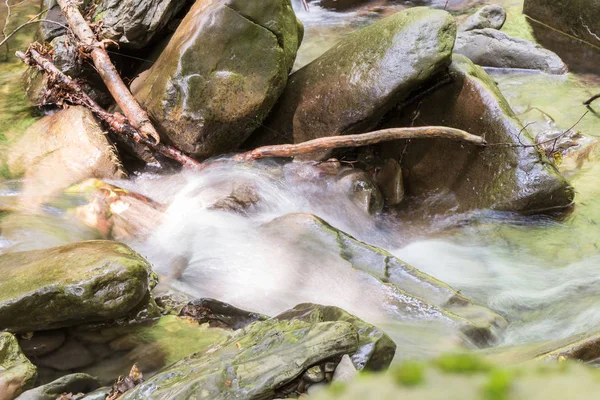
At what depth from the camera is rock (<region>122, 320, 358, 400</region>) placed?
2510 mm

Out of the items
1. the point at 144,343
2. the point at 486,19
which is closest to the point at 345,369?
the point at 144,343

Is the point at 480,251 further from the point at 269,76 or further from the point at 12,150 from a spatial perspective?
the point at 12,150

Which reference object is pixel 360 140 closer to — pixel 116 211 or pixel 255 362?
pixel 116 211

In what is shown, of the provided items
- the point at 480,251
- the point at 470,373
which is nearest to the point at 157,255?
the point at 480,251

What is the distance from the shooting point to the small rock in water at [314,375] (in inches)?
99.5

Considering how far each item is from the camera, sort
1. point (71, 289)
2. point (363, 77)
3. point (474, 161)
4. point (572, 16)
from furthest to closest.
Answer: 1. point (572, 16)
2. point (363, 77)
3. point (474, 161)
4. point (71, 289)

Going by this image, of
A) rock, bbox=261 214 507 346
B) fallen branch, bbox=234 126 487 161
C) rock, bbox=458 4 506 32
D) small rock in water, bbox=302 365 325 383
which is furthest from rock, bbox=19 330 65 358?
rock, bbox=458 4 506 32

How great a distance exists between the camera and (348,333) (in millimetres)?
2820

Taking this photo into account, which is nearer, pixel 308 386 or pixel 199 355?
pixel 308 386

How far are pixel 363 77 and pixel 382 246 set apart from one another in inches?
73.6

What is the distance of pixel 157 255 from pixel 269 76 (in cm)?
242

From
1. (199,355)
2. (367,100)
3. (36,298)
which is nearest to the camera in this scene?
(199,355)

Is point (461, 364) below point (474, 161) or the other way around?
the other way around

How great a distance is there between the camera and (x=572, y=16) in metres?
8.98
